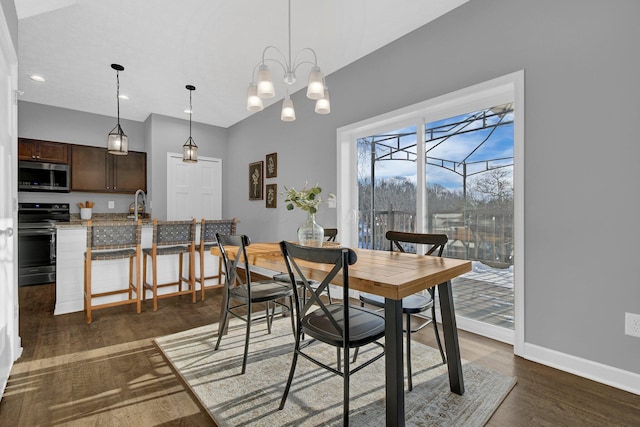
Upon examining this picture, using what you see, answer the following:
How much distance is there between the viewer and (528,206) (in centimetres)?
220

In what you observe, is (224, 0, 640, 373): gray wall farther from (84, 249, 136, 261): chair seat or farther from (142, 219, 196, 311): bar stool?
(84, 249, 136, 261): chair seat

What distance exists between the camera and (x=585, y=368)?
6.41 feet

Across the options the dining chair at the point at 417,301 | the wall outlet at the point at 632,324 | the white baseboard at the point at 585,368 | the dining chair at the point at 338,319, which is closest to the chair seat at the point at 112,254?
the dining chair at the point at 338,319

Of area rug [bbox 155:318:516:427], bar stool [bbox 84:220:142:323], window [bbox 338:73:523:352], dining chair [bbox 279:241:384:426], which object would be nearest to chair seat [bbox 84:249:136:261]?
bar stool [bbox 84:220:142:323]

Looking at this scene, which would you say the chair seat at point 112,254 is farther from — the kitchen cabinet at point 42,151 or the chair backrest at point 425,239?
the kitchen cabinet at point 42,151

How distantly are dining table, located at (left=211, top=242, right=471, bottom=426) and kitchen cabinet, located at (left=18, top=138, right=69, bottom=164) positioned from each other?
15.7 feet

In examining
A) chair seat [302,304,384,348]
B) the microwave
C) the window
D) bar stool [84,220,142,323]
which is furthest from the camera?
the microwave

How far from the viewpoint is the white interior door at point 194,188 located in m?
5.49

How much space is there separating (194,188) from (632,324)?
5.91 meters

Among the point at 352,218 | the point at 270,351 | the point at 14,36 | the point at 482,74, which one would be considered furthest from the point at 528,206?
the point at 14,36

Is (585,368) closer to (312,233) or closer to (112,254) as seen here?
(312,233)

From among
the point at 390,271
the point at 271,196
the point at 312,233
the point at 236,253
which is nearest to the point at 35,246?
the point at 271,196

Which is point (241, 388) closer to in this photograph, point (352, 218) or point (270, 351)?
point (270, 351)

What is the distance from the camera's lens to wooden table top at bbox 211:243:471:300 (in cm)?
132
